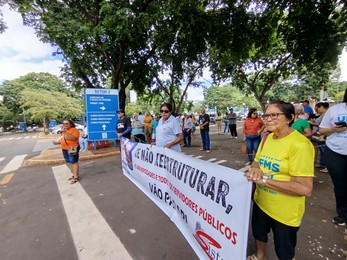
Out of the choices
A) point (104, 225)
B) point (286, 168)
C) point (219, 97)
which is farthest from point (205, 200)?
point (219, 97)

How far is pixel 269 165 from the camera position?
1.78 metres

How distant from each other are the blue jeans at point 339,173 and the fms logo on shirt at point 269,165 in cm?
159

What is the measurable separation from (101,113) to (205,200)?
27.3ft

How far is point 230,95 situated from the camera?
50875 mm

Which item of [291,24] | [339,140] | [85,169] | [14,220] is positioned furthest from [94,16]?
[339,140]

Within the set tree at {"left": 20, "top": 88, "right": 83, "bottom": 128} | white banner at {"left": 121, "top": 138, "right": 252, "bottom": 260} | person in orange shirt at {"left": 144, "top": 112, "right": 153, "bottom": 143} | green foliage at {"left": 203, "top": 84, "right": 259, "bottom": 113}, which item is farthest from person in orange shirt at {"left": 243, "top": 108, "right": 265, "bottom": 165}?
green foliage at {"left": 203, "top": 84, "right": 259, "bottom": 113}

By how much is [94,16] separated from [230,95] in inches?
1757

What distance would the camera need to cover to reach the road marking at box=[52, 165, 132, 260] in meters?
2.60

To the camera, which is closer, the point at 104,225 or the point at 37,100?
the point at 104,225

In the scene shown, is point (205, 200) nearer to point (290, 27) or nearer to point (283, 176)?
point (283, 176)

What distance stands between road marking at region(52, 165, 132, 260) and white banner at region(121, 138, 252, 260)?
2.72 ft

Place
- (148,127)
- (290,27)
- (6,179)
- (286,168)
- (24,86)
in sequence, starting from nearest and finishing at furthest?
(286,168)
(6,179)
(290,27)
(148,127)
(24,86)

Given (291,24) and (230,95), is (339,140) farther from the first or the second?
(230,95)

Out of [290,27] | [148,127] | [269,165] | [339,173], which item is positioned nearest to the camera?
[269,165]
